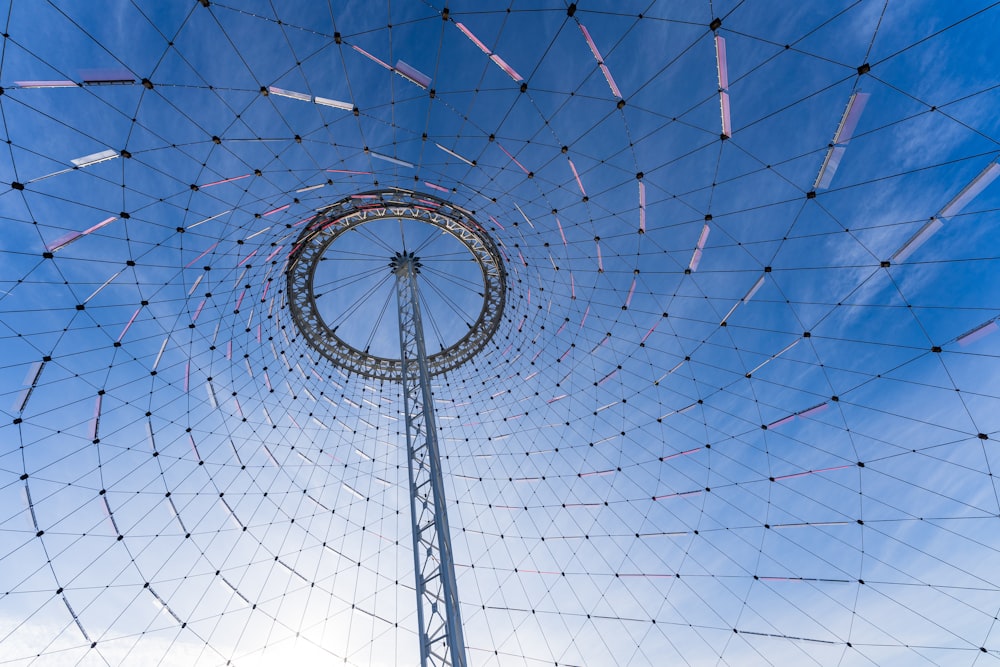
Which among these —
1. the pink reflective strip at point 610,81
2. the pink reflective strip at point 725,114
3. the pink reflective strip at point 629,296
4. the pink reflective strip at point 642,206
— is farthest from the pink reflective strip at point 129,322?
the pink reflective strip at point 725,114

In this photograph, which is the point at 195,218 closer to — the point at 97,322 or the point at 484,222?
the point at 97,322

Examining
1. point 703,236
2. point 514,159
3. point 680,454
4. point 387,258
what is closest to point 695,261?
point 703,236

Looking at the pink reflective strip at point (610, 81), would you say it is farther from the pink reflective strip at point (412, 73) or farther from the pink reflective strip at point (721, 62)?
the pink reflective strip at point (412, 73)

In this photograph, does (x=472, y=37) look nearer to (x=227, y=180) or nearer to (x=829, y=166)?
(x=829, y=166)

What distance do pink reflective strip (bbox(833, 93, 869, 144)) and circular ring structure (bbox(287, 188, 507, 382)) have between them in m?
25.2

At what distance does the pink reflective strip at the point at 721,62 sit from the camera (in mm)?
17095

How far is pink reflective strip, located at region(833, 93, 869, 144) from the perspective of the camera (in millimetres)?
15633

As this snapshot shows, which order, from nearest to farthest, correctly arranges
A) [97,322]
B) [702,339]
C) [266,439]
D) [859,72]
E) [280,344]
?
[859,72], [97,322], [702,339], [266,439], [280,344]

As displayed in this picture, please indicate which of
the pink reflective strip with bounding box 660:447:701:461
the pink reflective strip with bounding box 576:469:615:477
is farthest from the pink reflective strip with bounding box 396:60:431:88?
the pink reflective strip with bounding box 576:469:615:477

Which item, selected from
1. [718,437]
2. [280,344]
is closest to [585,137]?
[718,437]

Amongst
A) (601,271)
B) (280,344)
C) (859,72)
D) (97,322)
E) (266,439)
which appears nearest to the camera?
(859,72)

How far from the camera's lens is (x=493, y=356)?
44469 mm

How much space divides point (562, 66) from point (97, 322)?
28578 mm

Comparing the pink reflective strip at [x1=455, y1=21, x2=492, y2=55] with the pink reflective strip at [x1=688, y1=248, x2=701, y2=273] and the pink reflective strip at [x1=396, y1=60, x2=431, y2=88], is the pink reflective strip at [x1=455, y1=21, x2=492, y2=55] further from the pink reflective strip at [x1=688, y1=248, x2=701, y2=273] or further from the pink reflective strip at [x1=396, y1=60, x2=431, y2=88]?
the pink reflective strip at [x1=688, y1=248, x2=701, y2=273]
